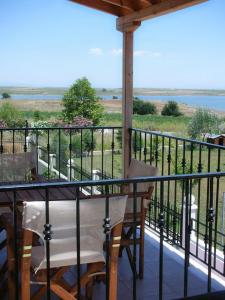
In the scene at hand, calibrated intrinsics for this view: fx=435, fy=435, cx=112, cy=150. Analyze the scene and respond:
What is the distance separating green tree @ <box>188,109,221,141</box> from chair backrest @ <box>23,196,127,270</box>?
24166 millimetres

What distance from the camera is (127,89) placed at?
16.0ft

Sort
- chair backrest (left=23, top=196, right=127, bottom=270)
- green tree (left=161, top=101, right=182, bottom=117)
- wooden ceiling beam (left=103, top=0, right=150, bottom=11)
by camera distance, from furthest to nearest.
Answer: green tree (left=161, top=101, right=182, bottom=117)
wooden ceiling beam (left=103, top=0, right=150, bottom=11)
chair backrest (left=23, top=196, right=127, bottom=270)

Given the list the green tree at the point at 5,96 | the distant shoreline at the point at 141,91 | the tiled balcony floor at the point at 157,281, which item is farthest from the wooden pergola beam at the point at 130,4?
the green tree at the point at 5,96

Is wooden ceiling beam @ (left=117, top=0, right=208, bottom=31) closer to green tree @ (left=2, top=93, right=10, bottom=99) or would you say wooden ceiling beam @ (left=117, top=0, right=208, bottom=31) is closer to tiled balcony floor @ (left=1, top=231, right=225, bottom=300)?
tiled balcony floor @ (left=1, top=231, right=225, bottom=300)

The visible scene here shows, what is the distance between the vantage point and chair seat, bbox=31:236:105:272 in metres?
2.21

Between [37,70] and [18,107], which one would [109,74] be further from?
[18,107]

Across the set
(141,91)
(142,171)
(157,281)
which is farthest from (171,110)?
(157,281)

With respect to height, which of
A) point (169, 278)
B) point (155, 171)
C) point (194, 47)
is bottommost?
point (169, 278)

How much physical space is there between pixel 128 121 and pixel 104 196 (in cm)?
285

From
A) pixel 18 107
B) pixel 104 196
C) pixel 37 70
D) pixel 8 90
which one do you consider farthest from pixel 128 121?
pixel 37 70

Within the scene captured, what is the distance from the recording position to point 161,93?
1490 inches

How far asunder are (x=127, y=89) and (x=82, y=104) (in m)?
20.5

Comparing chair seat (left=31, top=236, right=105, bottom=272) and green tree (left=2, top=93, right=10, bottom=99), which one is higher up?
green tree (left=2, top=93, right=10, bottom=99)

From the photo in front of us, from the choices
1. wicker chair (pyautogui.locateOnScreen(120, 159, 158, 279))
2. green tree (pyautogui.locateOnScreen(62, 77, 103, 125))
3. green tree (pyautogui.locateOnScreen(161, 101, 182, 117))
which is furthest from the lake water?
wicker chair (pyautogui.locateOnScreen(120, 159, 158, 279))
